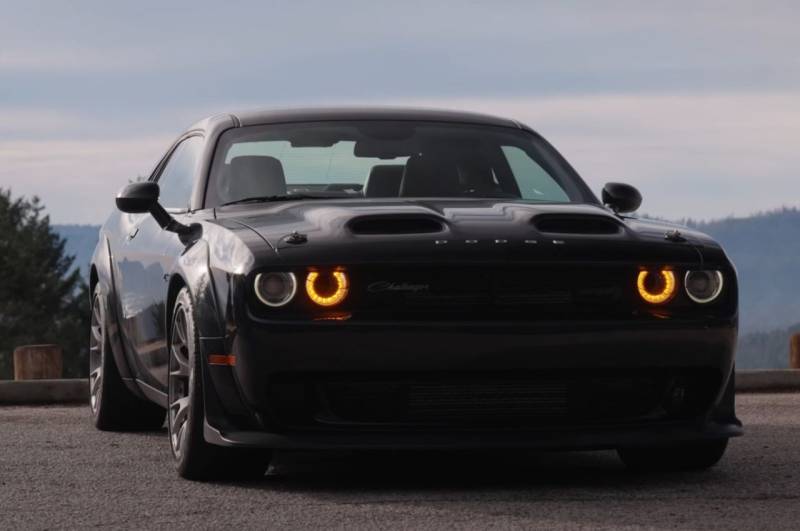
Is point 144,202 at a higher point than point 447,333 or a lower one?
higher

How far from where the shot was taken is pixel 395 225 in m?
5.90

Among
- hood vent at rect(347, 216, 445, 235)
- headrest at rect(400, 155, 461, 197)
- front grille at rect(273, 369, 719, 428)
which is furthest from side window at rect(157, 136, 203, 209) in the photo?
front grille at rect(273, 369, 719, 428)

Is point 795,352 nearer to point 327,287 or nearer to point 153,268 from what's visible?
point 153,268

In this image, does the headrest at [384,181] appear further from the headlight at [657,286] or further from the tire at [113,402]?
the tire at [113,402]

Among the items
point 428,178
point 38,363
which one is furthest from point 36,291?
point 428,178

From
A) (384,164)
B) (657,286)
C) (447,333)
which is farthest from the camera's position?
(384,164)

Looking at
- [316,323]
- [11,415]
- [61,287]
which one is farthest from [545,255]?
[61,287]

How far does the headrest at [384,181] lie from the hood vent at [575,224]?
1.07m

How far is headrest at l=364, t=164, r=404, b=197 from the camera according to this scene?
694cm

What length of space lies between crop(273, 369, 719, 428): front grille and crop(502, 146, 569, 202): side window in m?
1.45

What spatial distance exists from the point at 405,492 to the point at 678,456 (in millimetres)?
1221

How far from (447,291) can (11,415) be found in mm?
5201

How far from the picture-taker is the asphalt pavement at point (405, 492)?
203 inches

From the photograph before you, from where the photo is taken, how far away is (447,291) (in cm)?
564
